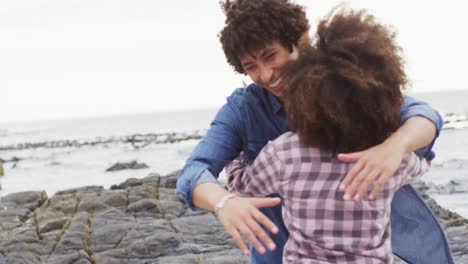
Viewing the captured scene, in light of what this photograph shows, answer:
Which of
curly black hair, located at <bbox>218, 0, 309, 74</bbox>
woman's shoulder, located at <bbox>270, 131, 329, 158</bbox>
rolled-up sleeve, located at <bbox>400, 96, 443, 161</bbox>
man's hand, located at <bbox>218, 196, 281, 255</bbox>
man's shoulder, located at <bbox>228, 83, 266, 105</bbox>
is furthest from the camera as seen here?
man's shoulder, located at <bbox>228, 83, 266, 105</bbox>

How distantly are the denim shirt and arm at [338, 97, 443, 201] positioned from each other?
0.18m

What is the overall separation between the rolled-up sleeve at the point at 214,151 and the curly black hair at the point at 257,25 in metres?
0.23

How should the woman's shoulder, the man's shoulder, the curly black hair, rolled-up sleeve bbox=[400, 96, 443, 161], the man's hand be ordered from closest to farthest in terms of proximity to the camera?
the man's hand
the woman's shoulder
rolled-up sleeve bbox=[400, 96, 443, 161]
the curly black hair
the man's shoulder

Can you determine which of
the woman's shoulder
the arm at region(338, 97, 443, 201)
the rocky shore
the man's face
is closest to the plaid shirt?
the woman's shoulder

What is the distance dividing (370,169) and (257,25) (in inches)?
32.1

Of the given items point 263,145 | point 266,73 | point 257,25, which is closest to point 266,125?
point 263,145

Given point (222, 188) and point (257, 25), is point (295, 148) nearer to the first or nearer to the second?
point (222, 188)

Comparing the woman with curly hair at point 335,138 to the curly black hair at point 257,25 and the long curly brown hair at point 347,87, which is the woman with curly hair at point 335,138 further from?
the curly black hair at point 257,25

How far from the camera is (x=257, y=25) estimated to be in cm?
279

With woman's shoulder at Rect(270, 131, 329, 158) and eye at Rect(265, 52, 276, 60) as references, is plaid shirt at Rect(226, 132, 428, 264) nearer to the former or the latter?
woman's shoulder at Rect(270, 131, 329, 158)

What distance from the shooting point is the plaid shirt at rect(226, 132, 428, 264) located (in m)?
2.44

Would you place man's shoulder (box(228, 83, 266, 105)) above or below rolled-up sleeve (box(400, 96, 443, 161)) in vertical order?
above

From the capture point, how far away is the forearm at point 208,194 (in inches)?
96.0

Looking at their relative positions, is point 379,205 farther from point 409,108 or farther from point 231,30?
point 231,30
